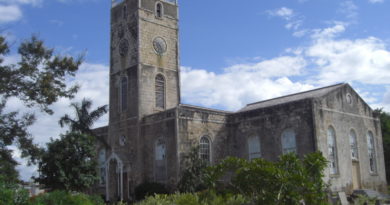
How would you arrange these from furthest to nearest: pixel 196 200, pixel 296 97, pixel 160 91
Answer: pixel 160 91 < pixel 296 97 < pixel 196 200

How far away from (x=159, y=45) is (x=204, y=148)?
8803 mm

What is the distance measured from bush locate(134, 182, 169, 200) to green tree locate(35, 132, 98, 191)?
5738mm

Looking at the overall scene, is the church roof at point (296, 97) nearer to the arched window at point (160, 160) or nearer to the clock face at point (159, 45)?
the arched window at point (160, 160)

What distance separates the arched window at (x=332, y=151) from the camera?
26.8 meters

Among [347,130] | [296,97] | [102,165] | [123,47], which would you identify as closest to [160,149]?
[102,165]

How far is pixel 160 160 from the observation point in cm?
2925

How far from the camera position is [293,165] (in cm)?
1530

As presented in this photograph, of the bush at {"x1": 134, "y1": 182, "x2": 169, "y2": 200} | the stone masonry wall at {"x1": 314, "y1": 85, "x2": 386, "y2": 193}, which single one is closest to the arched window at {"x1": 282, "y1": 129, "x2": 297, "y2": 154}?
the stone masonry wall at {"x1": 314, "y1": 85, "x2": 386, "y2": 193}

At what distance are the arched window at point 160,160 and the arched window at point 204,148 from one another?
241cm

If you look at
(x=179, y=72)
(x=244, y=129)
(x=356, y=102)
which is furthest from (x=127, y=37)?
(x=356, y=102)

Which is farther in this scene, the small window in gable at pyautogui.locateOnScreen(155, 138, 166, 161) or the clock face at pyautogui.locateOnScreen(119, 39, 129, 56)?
the clock face at pyautogui.locateOnScreen(119, 39, 129, 56)

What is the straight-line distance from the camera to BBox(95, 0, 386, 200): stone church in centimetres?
2712

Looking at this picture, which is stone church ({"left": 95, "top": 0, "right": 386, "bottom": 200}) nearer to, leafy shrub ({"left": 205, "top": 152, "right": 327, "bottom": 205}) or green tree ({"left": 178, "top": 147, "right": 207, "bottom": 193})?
green tree ({"left": 178, "top": 147, "right": 207, "bottom": 193})

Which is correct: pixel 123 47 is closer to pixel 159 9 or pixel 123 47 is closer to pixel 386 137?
pixel 159 9
